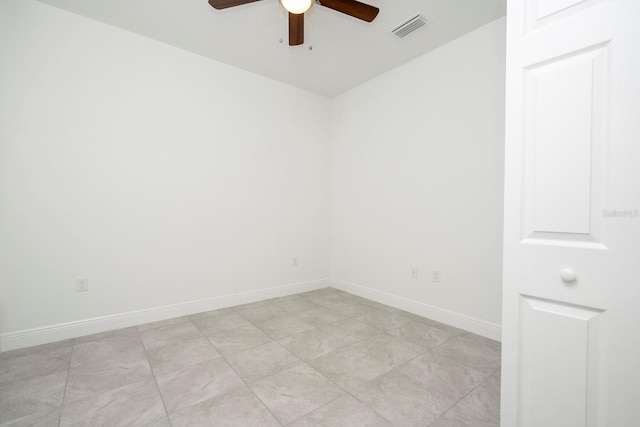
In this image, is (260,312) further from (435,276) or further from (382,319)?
(435,276)

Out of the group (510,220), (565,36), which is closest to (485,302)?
(510,220)

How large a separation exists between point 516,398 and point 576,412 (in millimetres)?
174

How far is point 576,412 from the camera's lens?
97cm

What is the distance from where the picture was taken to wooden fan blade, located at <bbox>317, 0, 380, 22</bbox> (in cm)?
189

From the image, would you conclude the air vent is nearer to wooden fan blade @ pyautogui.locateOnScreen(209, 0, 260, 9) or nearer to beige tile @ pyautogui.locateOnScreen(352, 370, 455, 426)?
wooden fan blade @ pyautogui.locateOnScreen(209, 0, 260, 9)

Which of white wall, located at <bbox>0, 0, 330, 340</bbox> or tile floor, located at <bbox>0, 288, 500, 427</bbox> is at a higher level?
white wall, located at <bbox>0, 0, 330, 340</bbox>

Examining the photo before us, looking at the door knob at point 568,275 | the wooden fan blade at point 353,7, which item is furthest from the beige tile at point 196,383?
the wooden fan blade at point 353,7

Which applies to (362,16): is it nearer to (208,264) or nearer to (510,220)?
(510,220)

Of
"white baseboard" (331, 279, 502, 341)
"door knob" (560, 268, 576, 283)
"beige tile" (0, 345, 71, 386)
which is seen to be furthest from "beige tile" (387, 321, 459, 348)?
"beige tile" (0, 345, 71, 386)

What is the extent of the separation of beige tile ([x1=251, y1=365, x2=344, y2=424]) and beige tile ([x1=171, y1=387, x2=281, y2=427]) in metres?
0.05

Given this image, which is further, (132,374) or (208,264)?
(208,264)

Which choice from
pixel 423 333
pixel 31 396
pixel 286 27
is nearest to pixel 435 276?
pixel 423 333

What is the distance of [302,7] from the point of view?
185cm

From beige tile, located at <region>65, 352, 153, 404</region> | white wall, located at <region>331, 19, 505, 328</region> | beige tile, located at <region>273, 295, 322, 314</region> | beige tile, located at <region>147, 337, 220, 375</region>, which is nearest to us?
beige tile, located at <region>65, 352, 153, 404</region>
